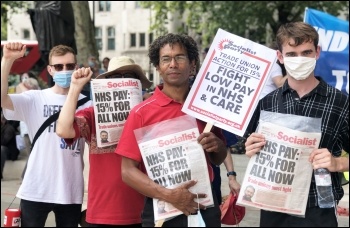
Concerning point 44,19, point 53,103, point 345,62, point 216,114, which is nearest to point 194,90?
point 216,114

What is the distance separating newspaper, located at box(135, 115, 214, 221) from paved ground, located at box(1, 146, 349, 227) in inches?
118

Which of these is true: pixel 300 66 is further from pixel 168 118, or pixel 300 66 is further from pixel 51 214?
pixel 51 214

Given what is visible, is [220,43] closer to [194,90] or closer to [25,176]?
[194,90]

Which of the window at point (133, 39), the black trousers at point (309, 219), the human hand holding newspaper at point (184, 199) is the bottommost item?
the window at point (133, 39)

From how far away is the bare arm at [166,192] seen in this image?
10.7 ft

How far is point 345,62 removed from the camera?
9.25m

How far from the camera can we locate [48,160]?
4715mm

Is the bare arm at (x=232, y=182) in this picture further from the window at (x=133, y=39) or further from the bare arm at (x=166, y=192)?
the window at (x=133, y=39)

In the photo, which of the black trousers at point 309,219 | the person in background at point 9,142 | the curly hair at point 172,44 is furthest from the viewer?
the person in background at point 9,142

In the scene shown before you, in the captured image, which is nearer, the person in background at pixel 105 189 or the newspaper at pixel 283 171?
the newspaper at pixel 283 171

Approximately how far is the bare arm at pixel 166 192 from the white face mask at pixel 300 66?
0.81 m

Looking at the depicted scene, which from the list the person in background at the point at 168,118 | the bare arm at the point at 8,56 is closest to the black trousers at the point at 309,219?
the person in background at the point at 168,118

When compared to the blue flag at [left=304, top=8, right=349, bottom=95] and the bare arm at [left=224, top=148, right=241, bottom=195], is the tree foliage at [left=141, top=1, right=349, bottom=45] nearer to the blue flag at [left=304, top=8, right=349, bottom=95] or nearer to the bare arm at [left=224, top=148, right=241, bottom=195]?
the blue flag at [left=304, top=8, right=349, bottom=95]

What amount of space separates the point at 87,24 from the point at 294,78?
10616 millimetres
